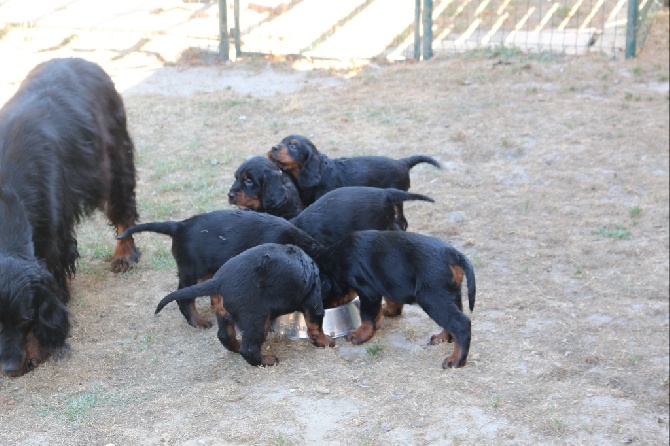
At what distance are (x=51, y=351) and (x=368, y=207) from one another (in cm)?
209

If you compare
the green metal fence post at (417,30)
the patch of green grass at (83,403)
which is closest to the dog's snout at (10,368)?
the patch of green grass at (83,403)

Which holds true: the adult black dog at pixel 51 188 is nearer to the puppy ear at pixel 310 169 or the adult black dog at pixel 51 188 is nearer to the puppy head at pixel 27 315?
the puppy head at pixel 27 315

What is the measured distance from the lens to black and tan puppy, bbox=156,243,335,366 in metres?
4.72

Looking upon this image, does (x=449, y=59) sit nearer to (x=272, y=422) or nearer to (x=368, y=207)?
(x=368, y=207)

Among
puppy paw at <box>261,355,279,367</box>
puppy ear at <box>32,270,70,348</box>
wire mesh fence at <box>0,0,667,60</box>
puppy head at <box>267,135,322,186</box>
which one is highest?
wire mesh fence at <box>0,0,667,60</box>

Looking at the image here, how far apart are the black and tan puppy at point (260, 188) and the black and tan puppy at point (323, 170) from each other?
1.09 ft

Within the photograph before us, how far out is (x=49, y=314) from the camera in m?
4.70

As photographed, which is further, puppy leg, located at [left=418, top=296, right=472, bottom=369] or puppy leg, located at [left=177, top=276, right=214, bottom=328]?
puppy leg, located at [left=177, top=276, right=214, bottom=328]

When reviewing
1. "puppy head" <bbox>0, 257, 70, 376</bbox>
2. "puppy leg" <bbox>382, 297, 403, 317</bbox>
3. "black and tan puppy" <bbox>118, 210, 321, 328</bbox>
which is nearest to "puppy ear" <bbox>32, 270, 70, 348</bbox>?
"puppy head" <bbox>0, 257, 70, 376</bbox>

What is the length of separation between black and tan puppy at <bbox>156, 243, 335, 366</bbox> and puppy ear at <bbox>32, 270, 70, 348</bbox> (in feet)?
1.78

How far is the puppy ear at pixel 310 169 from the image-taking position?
639 centimetres

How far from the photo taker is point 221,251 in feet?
17.2

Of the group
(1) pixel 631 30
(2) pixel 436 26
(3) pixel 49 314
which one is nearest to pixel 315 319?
(3) pixel 49 314

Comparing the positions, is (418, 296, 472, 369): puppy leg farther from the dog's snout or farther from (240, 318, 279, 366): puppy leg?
the dog's snout
